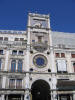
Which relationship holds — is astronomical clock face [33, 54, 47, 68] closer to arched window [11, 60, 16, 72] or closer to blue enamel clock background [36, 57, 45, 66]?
blue enamel clock background [36, 57, 45, 66]

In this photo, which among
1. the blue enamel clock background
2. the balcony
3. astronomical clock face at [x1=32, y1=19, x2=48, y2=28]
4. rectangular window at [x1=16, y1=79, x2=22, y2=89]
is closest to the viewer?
rectangular window at [x1=16, y1=79, x2=22, y2=89]

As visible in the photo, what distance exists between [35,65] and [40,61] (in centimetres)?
215

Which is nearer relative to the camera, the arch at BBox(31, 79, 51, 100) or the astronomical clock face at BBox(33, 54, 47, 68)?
the astronomical clock face at BBox(33, 54, 47, 68)

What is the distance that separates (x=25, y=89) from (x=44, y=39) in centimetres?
1696

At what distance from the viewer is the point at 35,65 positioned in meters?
38.5

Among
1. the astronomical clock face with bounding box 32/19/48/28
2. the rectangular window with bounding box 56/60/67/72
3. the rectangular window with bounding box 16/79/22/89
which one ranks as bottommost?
the rectangular window with bounding box 16/79/22/89

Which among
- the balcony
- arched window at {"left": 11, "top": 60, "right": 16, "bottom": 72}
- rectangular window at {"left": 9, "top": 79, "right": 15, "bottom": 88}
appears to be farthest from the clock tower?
rectangular window at {"left": 9, "top": 79, "right": 15, "bottom": 88}

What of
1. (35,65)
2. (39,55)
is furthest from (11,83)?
(39,55)

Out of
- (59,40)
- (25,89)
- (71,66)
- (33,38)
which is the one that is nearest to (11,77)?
(25,89)

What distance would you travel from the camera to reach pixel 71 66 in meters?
39.9

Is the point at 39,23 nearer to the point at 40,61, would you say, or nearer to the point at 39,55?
the point at 39,55

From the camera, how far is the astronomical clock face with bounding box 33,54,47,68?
38.8m

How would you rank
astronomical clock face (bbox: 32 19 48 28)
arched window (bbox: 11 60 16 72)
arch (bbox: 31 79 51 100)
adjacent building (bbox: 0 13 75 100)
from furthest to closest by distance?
astronomical clock face (bbox: 32 19 48 28)
arch (bbox: 31 79 51 100)
arched window (bbox: 11 60 16 72)
adjacent building (bbox: 0 13 75 100)

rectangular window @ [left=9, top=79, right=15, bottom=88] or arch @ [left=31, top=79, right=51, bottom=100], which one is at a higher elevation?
rectangular window @ [left=9, top=79, right=15, bottom=88]
